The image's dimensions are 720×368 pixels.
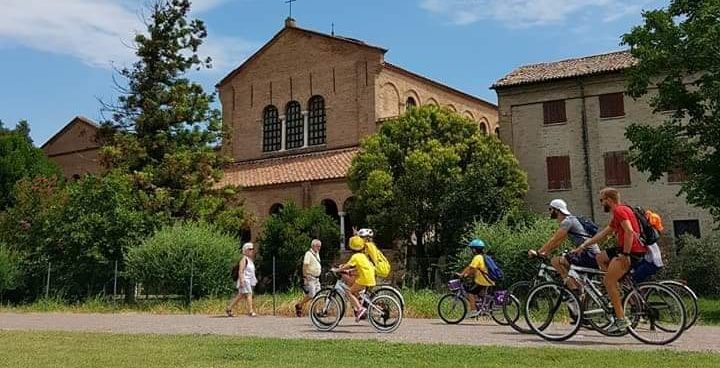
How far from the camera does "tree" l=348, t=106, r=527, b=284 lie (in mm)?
28531

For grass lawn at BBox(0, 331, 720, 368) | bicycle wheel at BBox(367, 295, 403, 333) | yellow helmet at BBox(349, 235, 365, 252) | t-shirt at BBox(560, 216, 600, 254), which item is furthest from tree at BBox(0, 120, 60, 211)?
t-shirt at BBox(560, 216, 600, 254)

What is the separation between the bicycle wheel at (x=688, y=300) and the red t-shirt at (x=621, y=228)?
0.76 meters

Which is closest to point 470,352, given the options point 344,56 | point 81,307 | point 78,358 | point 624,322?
point 624,322

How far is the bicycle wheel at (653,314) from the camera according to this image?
9.09 metres

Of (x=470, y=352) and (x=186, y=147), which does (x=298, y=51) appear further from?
(x=470, y=352)

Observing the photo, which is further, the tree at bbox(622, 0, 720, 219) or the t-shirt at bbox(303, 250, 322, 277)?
the tree at bbox(622, 0, 720, 219)

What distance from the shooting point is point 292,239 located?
30.0 metres

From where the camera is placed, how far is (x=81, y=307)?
21.4 meters

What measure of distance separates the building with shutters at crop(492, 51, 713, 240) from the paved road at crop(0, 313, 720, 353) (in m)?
20.5

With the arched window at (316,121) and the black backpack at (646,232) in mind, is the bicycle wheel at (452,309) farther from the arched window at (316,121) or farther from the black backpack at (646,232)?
the arched window at (316,121)

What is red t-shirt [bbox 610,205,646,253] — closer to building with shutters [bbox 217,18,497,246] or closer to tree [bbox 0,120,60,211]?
building with shutters [bbox 217,18,497,246]

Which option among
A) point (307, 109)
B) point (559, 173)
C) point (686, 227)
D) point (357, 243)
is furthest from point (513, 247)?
point (307, 109)

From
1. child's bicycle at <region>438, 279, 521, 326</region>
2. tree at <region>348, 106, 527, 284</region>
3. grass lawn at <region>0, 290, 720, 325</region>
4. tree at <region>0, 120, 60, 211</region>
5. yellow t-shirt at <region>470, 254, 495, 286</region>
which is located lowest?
grass lawn at <region>0, 290, 720, 325</region>

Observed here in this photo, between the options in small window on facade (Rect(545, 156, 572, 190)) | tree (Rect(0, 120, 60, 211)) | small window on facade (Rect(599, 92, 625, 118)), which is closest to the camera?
small window on facade (Rect(599, 92, 625, 118))
